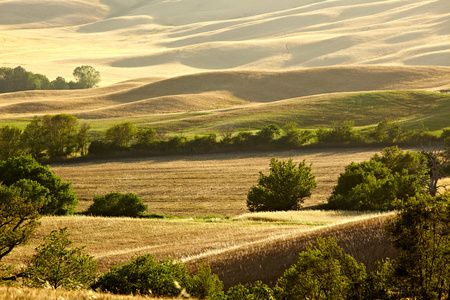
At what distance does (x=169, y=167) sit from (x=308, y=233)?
45243mm

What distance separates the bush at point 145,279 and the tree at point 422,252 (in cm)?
596

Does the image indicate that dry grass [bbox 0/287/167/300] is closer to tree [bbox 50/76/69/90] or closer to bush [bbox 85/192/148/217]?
bush [bbox 85/192/148/217]

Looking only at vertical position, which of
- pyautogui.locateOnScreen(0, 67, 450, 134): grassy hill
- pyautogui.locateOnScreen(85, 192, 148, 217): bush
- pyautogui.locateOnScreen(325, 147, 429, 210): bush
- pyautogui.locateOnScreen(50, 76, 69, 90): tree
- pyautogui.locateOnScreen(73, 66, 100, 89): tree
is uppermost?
pyautogui.locateOnScreen(73, 66, 100, 89): tree

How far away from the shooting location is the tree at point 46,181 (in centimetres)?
4377

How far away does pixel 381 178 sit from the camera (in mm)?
45969

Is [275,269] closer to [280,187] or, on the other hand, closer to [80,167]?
[280,187]

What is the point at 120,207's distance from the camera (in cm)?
4406

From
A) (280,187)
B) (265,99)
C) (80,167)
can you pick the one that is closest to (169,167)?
(80,167)

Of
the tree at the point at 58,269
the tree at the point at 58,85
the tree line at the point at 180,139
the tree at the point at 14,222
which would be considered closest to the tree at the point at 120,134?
the tree line at the point at 180,139

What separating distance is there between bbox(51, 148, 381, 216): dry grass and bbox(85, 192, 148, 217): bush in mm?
2545

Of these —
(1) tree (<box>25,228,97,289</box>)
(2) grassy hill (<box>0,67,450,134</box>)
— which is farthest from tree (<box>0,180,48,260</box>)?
(2) grassy hill (<box>0,67,450,134</box>)

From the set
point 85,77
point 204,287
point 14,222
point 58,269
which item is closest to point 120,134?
point 14,222

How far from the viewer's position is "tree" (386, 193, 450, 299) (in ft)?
35.4

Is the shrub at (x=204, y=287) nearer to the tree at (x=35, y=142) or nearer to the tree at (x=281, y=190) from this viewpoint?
the tree at (x=281, y=190)
